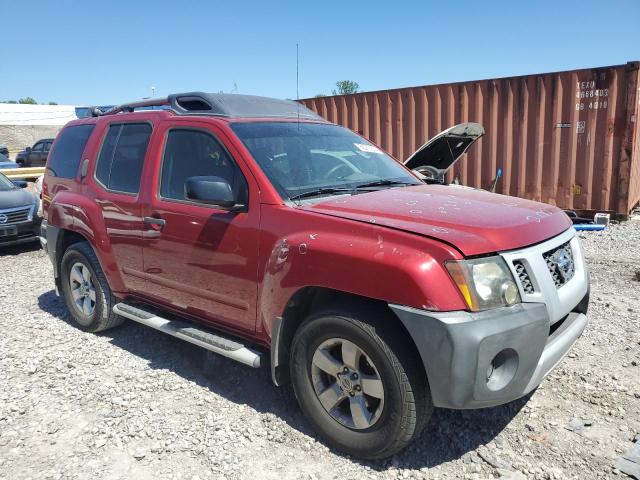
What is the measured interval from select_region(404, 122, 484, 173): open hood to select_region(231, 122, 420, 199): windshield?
11.5ft

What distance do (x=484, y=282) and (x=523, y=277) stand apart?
9.6 inches

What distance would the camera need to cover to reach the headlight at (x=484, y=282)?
92.4 inches

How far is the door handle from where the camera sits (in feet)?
11.9

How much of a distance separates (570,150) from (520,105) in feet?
3.84

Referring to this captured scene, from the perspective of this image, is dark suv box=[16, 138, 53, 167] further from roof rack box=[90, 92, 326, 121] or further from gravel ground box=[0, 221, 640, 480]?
roof rack box=[90, 92, 326, 121]

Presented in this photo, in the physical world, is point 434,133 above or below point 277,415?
above

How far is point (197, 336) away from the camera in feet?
11.4

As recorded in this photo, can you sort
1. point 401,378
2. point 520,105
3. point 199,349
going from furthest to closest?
point 520,105, point 199,349, point 401,378

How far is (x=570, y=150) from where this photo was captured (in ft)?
29.2

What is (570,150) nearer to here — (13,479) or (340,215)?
(340,215)

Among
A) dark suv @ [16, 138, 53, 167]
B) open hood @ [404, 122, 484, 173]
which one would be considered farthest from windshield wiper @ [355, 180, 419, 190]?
dark suv @ [16, 138, 53, 167]

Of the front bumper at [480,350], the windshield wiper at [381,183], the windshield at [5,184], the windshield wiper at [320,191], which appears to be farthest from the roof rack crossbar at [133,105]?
the windshield at [5,184]

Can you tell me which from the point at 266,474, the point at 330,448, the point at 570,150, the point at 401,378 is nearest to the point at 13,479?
the point at 266,474

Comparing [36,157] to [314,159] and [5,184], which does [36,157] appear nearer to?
[5,184]
